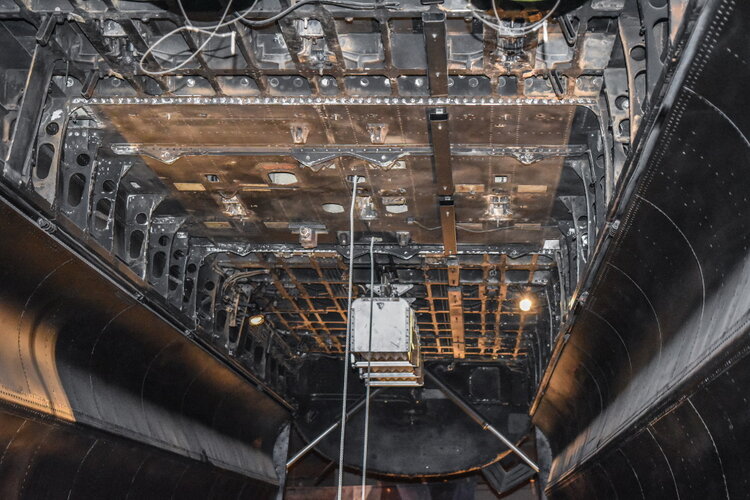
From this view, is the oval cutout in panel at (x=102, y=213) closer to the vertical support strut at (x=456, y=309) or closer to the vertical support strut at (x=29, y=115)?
the vertical support strut at (x=29, y=115)

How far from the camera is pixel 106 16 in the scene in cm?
747

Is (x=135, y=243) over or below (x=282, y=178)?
below

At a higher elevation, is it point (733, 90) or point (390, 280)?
point (390, 280)

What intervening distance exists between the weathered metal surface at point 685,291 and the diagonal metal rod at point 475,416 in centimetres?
872

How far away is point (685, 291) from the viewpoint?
→ 7.43 meters

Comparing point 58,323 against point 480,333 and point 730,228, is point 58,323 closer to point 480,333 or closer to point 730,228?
point 730,228

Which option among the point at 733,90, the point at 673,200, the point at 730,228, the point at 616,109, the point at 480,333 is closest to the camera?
the point at 733,90

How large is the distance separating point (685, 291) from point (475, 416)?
1332cm

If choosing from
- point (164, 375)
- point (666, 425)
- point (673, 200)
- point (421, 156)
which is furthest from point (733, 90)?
point (164, 375)

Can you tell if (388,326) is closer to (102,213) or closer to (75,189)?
(102,213)

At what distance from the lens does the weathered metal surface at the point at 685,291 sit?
5523 millimetres

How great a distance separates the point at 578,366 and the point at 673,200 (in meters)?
6.56

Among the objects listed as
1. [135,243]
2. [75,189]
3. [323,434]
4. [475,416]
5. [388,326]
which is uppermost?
[135,243]

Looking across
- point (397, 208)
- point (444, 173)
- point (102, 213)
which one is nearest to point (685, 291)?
point (444, 173)
